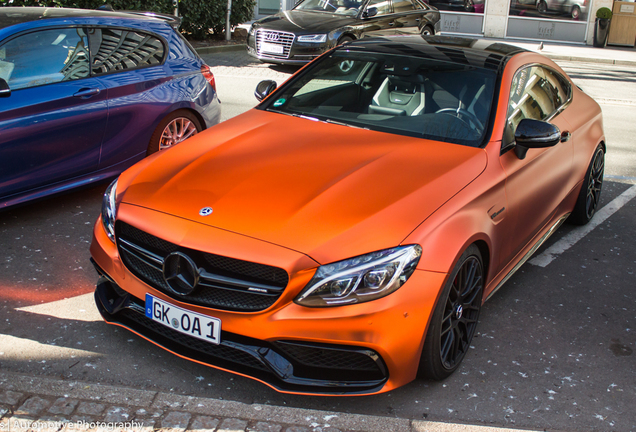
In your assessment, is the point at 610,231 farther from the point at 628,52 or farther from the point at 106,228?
the point at 628,52

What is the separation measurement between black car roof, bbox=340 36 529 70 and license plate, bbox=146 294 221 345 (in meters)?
2.44

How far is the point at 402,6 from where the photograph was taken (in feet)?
45.5

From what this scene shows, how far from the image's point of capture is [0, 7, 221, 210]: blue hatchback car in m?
4.60

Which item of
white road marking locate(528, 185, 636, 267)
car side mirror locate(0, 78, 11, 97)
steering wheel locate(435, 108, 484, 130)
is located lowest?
white road marking locate(528, 185, 636, 267)

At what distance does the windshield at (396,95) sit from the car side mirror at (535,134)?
0.20 meters

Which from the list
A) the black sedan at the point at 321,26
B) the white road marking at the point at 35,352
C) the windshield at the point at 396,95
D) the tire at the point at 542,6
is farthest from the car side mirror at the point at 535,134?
the tire at the point at 542,6

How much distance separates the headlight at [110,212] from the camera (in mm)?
3219

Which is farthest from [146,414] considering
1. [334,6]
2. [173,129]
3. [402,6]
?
[402,6]

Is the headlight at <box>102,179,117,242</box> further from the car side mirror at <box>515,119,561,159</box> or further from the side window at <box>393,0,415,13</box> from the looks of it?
the side window at <box>393,0,415,13</box>

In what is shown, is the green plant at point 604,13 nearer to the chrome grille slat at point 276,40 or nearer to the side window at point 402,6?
the side window at point 402,6

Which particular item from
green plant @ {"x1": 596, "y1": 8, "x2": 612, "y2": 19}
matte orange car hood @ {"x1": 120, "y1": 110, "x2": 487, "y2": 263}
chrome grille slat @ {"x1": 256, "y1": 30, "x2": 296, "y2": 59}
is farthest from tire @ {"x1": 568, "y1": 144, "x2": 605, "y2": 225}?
green plant @ {"x1": 596, "y1": 8, "x2": 612, "y2": 19}

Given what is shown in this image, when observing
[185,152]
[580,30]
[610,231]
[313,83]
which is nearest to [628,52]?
[580,30]

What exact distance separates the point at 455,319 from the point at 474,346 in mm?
501

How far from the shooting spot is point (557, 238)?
5195 millimetres
